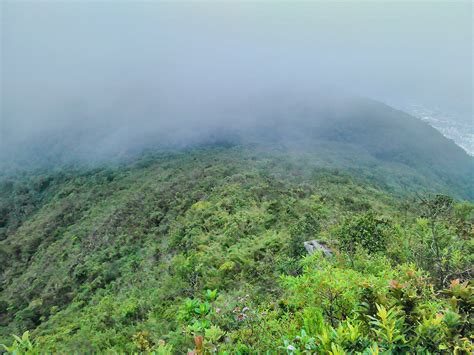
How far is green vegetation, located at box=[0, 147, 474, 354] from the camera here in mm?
3018

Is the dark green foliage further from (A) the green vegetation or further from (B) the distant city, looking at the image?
(B) the distant city

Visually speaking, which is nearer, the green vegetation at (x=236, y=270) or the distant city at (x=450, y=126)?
the green vegetation at (x=236, y=270)

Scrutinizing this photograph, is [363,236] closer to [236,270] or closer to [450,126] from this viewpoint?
[236,270]

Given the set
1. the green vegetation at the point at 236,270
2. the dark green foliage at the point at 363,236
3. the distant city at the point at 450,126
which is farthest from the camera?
the distant city at the point at 450,126

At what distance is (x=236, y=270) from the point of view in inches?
474

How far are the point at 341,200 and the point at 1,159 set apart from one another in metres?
89.4

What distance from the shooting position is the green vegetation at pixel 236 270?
3.02m

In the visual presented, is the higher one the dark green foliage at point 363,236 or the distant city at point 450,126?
the dark green foliage at point 363,236

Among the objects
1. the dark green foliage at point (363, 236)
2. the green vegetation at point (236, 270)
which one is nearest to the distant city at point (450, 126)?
the green vegetation at point (236, 270)

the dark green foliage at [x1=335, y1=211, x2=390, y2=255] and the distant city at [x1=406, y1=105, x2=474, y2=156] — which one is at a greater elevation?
the dark green foliage at [x1=335, y1=211, x2=390, y2=255]

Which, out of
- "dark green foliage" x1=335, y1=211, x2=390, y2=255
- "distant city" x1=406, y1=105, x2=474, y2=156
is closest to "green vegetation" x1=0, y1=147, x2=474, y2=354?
"dark green foliage" x1=335, y1=211, x2=390, y2=255

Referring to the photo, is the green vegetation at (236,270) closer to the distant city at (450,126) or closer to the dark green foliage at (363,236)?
the dark green foliage at (363,236)

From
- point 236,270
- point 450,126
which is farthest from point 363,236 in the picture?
point 450,126

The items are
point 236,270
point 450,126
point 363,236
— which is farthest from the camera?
point 450,126
